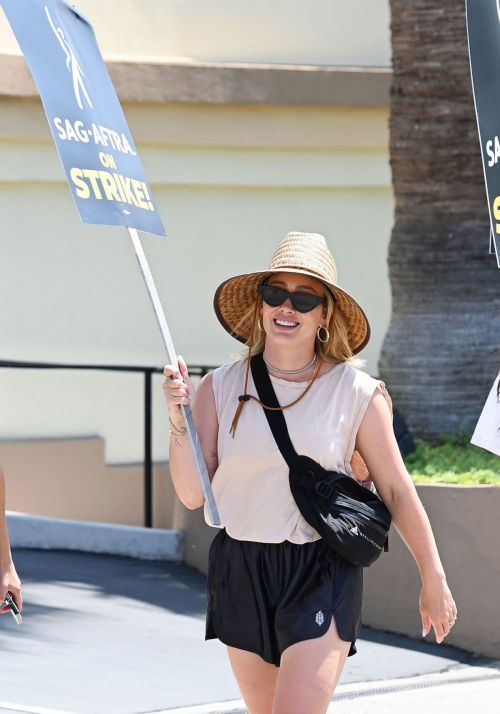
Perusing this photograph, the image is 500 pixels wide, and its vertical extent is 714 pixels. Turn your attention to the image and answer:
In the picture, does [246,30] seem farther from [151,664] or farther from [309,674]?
[309,674]

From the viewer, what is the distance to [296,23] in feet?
39.6

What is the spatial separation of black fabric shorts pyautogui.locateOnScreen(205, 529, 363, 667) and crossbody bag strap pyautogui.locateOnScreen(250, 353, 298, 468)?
0.26m

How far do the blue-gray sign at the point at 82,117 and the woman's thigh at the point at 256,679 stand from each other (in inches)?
54.8

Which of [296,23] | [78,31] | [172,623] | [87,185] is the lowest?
[172,623]

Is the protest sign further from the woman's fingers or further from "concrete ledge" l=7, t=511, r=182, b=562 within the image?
"concrete ledge" l=7, t=511, r=182, b=562

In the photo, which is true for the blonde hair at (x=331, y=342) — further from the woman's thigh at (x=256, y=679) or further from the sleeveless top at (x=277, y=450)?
the woman's thigh at (x=256, y=679)

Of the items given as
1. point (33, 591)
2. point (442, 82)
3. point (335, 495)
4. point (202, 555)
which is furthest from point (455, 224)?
point (335, 495)

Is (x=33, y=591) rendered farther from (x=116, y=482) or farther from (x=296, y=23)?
(x=296, y=23)

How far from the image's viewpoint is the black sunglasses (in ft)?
13.9

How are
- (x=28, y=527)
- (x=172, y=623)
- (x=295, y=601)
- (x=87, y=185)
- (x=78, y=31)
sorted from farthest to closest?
1. (x=28, y=527)
2. (x=172, y=623)
3. (x=78, y=31)
4. (x=87, y=185)
5. (x=295, y=601)

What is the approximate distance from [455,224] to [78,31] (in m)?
4.32

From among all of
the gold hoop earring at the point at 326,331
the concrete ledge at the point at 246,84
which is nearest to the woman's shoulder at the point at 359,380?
the gold hoop earring at the point at 326,331

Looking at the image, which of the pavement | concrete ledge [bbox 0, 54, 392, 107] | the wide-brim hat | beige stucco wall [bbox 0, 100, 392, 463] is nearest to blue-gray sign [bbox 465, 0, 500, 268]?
the wide-brim hat

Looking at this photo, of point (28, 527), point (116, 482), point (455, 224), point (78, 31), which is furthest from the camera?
point (116, 482)
